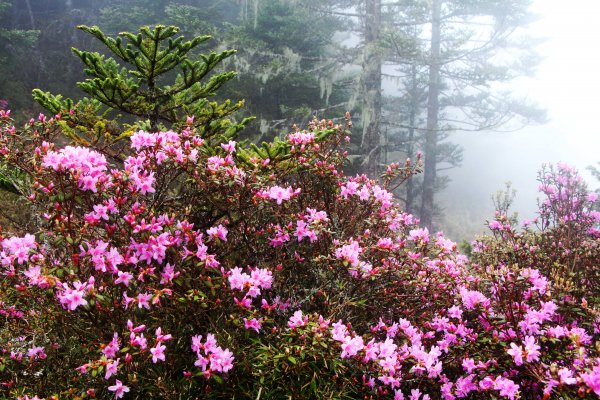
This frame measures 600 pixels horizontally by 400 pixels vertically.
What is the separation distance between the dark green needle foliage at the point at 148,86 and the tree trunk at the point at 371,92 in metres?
7.57

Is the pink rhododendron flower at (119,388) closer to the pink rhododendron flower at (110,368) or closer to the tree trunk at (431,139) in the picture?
the pink rhododendron flower at (110,368)

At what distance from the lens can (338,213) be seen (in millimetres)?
3607

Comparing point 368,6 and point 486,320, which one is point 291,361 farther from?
point 368,6

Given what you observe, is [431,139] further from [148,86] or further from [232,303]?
[232,303]

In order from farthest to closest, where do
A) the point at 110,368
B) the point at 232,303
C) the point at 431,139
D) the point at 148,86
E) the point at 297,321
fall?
1. the point at 431,139
2. the point at 148,86
3. the point at 232,303
4. the point at 297,321
5. the point at 110,368

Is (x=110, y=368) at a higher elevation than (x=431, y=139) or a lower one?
higher

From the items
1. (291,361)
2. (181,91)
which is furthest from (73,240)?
(181,91)

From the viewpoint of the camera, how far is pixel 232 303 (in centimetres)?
254

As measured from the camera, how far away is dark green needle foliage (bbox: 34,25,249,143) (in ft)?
10.5

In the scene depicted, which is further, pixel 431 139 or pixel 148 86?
pixel 431 139

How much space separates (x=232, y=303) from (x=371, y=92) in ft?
32.9

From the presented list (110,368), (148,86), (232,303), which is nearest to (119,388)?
(110,368)

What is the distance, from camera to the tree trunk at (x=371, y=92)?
11156 mm

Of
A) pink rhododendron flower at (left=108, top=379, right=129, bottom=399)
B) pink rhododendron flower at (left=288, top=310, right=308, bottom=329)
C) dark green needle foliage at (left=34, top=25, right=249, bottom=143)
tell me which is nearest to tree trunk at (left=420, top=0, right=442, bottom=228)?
dark green needle foliage at (left=34, top=25, right=249, bottom=143)
